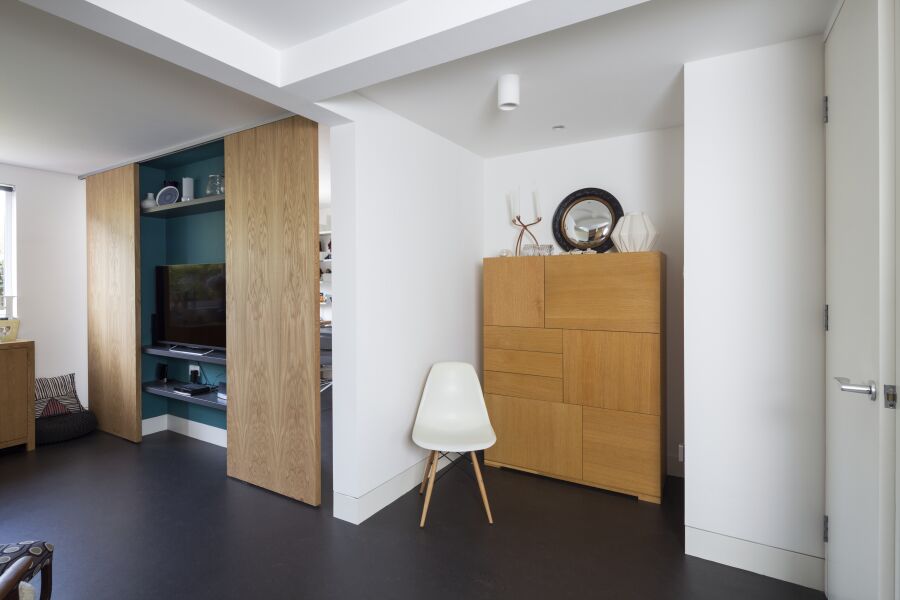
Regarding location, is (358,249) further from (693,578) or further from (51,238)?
(51,238)

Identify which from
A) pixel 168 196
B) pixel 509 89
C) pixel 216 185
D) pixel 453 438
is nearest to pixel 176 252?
pixel 168 196

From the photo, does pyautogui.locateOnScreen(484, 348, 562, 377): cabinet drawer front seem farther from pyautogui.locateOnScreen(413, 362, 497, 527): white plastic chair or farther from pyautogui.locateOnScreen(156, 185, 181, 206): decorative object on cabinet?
pyautogui.locateOnScreen(156, 185, 181, 206): decorative object on cabinet

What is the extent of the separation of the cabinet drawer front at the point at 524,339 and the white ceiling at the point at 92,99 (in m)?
2.01

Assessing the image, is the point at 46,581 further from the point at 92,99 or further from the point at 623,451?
the point at 623,451

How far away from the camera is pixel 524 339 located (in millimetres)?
3234

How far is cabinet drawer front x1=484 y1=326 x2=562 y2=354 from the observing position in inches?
123

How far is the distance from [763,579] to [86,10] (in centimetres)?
338

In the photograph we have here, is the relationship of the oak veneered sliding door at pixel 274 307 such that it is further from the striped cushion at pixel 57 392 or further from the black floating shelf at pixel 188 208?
the striped cushion at pixel 57 392

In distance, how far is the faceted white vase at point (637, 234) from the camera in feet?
9.53

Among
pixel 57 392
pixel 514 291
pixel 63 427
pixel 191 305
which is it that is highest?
pixel 514 291

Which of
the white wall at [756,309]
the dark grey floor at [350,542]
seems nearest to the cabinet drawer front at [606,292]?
the white wall at [756,309]

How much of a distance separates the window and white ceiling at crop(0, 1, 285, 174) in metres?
0.44

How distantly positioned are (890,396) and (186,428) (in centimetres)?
470


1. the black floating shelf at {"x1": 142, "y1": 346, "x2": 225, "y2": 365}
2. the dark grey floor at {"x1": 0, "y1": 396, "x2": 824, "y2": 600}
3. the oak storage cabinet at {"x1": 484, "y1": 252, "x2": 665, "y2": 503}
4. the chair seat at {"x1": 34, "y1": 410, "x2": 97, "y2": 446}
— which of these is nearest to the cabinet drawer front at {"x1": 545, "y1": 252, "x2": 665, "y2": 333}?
the oak storage cabinet at {"x1": 484, "y1": 252, "x2": 665, "y2": 503}
